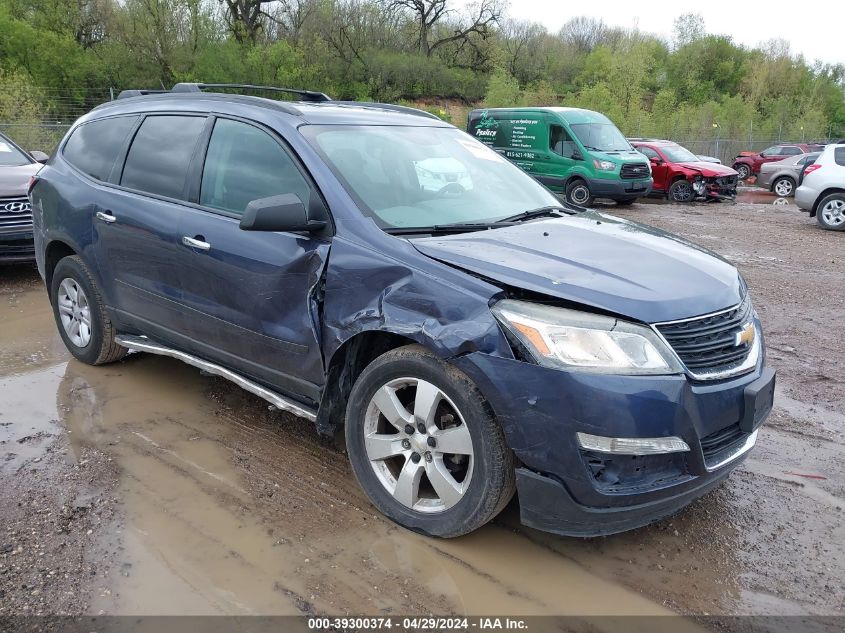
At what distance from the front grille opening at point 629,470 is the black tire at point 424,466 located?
1.08 ft

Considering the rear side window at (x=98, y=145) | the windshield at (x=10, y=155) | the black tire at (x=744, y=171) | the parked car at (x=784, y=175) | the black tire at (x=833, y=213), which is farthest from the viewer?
the black tire at (x=744, y=171)

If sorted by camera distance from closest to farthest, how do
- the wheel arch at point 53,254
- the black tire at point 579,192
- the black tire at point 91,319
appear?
1. the black tire at point 91,319
2. the wheel arch at point 53,254
3. the black tire at point 579,192

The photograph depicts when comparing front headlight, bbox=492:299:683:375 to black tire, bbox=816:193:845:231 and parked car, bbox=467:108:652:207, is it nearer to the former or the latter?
black tire, bbox=816:193:845:231

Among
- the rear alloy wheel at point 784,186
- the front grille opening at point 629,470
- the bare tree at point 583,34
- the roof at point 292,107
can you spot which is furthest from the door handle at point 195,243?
the bare tree at point 583,34

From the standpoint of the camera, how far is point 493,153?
448cm

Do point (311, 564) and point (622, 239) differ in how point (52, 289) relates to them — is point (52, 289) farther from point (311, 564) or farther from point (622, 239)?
point (622, 239)

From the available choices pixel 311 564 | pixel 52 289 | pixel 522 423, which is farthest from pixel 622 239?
pixel 52 289

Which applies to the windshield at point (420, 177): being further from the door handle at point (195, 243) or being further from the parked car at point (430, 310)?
the door handle at point (195, 243)

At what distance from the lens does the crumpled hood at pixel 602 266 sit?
267 centimetres

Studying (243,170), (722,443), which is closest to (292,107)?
(243,170)

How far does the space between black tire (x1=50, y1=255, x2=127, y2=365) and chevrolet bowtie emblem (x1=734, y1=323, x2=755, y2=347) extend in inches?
152

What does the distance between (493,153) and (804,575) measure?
2886 millimetres

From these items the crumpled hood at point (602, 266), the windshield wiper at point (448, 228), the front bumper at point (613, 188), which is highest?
the windshield wiper at point (448, 228)

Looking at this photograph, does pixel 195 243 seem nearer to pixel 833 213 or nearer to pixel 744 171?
pixel 833 213
